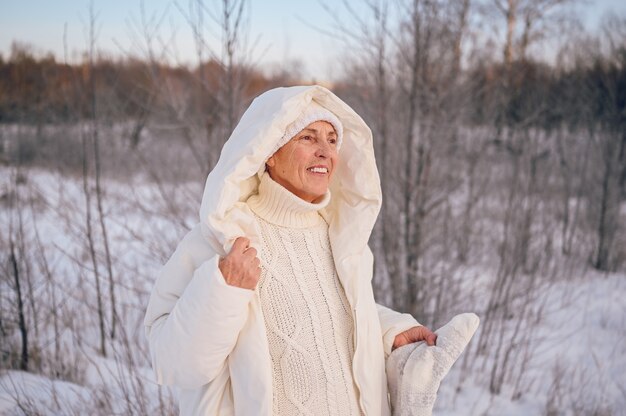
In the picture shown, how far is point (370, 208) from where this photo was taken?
199 centimetres

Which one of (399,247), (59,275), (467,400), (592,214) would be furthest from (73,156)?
(592,214)

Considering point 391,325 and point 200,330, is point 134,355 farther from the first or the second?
point 200,330

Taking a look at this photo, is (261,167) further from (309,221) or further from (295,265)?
(295,265)

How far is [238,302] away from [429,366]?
0.73 m

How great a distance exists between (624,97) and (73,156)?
355 inches

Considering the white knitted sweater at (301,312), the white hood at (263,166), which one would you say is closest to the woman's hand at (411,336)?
the white knitted sweater at (301,312)

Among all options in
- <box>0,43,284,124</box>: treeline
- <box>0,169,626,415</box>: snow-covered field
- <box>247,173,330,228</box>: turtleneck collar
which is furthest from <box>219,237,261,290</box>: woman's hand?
<box>0,43,284,124</box>: treeline

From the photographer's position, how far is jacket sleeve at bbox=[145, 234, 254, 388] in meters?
1.39

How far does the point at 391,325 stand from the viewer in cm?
192

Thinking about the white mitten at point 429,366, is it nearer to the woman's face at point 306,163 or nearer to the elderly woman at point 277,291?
the elderly woman at point 277,291

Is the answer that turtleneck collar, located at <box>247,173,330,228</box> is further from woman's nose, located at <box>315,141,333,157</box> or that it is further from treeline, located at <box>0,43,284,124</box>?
treeline, located at <box>0,43,284,124</box>

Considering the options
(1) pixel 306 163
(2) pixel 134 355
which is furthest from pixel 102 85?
(1) pixel 306 163

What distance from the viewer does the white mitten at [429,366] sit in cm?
169

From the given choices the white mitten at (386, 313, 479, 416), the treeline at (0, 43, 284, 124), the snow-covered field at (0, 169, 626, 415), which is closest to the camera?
the white mitten at (386, 313, 479, 416)
